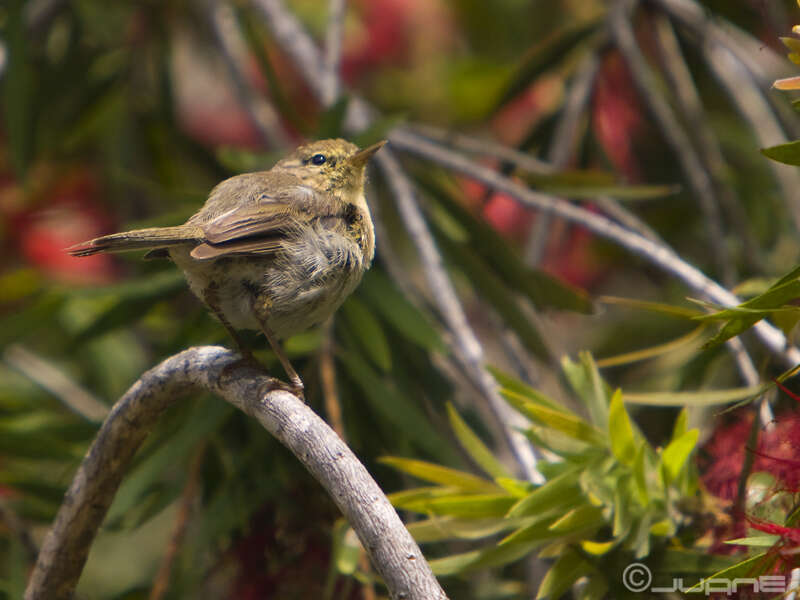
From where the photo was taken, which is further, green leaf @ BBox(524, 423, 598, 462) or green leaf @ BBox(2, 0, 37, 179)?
green leaf @ BBox(2, 0, 37, 179)

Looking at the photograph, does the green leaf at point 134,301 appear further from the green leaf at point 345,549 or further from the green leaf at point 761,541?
the green leaf at point 761,541

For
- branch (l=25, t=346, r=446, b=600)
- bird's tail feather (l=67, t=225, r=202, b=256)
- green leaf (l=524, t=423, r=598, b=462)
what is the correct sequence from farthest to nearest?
green leaf (l=524, t=423, r=598, b=462) < bird's tail feather (l=67, t=225, r=202, b=256) < branch (l=25, t=346, r=446, b=600)

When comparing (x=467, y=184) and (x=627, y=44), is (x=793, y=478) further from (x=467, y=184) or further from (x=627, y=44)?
(x=467, y=184)

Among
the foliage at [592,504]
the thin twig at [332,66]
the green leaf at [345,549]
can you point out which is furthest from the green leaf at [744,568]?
the thin twig at [332,66]

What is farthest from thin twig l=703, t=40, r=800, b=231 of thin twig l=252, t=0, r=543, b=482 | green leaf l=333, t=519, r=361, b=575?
green leaf l=333, t=519, r=361, b=575

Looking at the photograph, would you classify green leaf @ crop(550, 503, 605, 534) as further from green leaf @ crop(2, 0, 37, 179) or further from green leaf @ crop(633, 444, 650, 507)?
green leaf @ crop(2, 0, 37, 179)

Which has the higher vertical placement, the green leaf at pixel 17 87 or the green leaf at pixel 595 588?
the green leaf at pixel 17 87

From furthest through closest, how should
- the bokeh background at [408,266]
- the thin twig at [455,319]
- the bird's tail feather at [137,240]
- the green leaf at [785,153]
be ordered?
the bokeh background at [408,266] → the thin twig at [455,319] → the bird's tail feather at [137,240] → the green leaf at [785,153]
